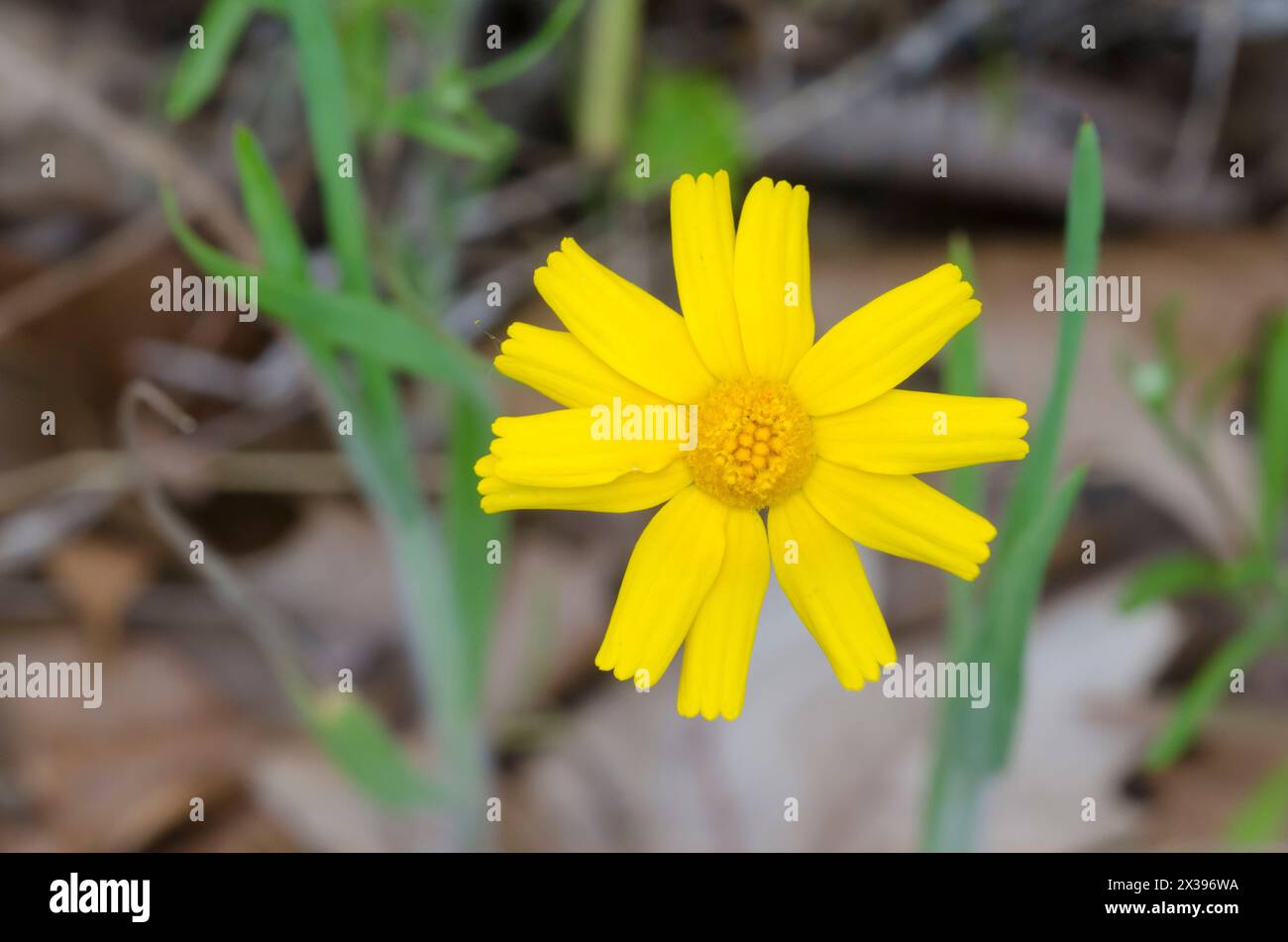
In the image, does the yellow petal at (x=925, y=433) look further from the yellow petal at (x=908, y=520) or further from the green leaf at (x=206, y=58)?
the green leaf at (x=206, y=58)

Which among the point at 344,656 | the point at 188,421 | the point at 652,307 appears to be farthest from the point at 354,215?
the point at 344,656

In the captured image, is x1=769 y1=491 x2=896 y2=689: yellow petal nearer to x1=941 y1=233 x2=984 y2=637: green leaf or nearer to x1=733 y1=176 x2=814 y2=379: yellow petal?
x1=733 y1=176 x2=814 y2=379: yellow petal

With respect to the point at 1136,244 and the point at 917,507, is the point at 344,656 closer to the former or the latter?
the point at 917,507

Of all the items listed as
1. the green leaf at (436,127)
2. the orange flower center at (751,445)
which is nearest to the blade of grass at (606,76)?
the green leaf at (436,127)

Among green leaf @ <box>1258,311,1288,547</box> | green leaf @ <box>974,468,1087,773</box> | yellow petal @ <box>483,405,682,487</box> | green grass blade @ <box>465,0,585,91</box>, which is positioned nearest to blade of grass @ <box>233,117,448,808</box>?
green grass blade @ <box>465,0,585,91</box>

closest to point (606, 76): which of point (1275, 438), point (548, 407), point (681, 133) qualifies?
point (681, 133)
